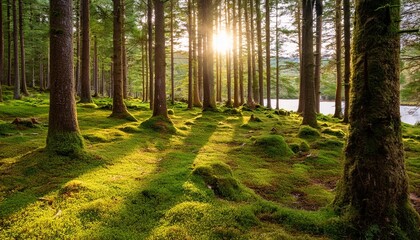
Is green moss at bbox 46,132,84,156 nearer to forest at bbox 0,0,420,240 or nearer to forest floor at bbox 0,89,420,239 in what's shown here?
forest at bbox 0,0,420,240

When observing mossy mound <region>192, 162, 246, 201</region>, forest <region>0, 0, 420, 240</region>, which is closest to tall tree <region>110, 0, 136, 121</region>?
forest <region>0, 0, 420, 240</region>

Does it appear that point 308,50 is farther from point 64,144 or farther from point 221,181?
point 64,144

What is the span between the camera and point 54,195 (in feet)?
14.0

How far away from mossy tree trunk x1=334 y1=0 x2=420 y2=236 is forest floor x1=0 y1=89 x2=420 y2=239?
1.64 ft

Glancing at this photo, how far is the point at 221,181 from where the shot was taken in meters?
5.13

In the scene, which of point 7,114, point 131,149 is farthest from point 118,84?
point 131,149

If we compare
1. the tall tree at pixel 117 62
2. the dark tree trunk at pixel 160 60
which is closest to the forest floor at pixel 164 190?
the dark tree trunk at pixel 160 60

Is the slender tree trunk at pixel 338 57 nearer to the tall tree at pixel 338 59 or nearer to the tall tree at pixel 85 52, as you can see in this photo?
the tall tree at pixel 338 59

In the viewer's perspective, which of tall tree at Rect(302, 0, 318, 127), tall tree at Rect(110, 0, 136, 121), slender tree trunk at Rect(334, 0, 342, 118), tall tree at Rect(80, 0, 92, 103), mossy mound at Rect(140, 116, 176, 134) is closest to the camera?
mossy mound at Rect(140, 116, 176, 134)

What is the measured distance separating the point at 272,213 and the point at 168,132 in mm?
7341

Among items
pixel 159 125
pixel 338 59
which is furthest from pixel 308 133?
pixel 338 59

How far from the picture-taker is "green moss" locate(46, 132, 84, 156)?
5.96m

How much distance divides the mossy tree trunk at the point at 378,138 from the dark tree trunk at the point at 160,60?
9.08m

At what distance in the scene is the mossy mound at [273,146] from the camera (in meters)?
8.66
